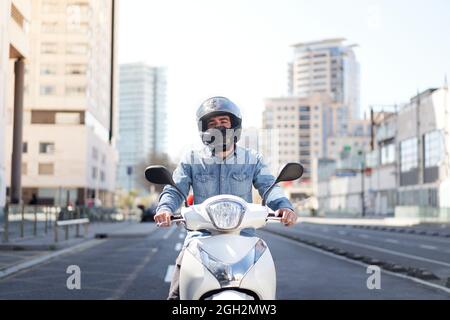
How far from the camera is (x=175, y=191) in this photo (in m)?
3.82

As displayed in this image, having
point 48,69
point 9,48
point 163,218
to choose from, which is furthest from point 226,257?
point 48,69

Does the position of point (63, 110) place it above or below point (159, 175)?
above

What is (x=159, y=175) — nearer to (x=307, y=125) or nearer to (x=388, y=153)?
(x=388, y=153)

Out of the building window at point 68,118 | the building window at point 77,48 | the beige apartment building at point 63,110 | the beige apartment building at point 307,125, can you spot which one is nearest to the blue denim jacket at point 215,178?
the beige apartment building at point 63,110

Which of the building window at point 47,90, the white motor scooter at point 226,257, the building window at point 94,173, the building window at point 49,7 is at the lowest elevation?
the white motor scooter at point 226,257

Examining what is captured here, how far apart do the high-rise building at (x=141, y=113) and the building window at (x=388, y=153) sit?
119603 mm

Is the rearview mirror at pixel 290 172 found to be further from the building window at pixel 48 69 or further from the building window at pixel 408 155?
the building window at pixel 48 69

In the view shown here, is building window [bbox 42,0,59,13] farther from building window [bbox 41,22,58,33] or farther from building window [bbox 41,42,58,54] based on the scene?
building window [bbox 41,42,58,54]

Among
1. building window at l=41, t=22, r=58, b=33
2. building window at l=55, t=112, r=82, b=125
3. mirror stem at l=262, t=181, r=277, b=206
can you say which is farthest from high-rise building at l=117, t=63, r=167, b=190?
mirror stem at l=262, t=181, r=277, b=206

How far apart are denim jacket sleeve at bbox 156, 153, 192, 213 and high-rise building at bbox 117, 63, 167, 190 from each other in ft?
600

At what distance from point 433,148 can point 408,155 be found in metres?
7.74

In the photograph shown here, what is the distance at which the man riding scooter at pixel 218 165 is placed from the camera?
150 inches

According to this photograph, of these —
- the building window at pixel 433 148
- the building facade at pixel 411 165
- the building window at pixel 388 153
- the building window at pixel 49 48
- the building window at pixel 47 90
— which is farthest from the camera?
the building window at pixel 388 153

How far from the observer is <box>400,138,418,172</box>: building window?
2336 inches
